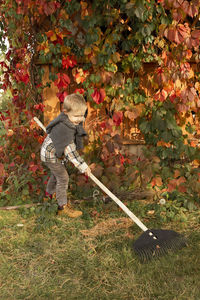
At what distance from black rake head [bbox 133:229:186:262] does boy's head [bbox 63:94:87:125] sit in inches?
50.4

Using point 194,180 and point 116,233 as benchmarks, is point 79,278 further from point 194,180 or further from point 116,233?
point 194,180

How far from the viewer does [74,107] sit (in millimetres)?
3072

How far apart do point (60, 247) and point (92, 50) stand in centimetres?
222

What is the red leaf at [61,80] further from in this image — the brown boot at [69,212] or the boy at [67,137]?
the brown boot at [69,212]

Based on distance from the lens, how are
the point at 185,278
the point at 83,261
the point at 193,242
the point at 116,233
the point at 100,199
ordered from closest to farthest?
the point at 185,278 < the point at 83,261 < the point at 193,242 < the point at 116,233 < the point at 100,199

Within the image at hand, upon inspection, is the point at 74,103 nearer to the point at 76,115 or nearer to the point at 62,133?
the point at 76,115

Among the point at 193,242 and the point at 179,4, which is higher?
the point at 179,4

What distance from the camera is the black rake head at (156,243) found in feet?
8.78

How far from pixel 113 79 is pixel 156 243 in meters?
2.01

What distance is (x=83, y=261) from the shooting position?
8.83 ft

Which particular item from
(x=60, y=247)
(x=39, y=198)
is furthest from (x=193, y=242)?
(x=39, y=198)

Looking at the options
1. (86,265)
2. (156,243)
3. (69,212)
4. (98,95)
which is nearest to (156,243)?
(156,243)

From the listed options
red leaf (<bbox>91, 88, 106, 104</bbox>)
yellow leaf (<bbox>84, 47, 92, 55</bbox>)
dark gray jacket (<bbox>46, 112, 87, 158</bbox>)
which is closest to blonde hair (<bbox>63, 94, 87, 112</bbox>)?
dark gray jacket (<bbox>46, 112, 87, 158</bbox>)

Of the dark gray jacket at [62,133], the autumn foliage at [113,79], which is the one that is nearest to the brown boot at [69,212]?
the autumn foliage at [113,79]
